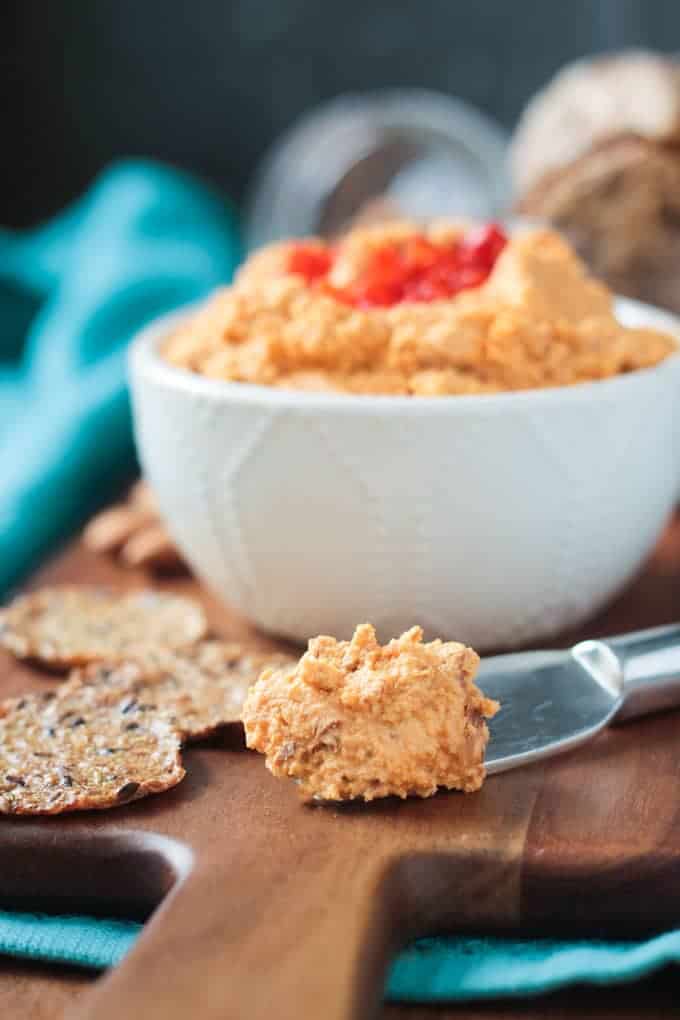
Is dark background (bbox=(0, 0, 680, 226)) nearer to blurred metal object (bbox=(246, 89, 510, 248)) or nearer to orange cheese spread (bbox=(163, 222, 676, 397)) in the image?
blurred metal object (bbox=(246, 89, 510, 248))

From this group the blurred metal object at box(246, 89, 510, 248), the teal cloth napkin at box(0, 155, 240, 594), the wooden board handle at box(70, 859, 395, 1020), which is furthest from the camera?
the blurred metal object at box(246, 89, 510, 248)

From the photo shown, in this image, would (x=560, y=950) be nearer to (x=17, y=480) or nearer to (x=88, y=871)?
(x=88, y=871)

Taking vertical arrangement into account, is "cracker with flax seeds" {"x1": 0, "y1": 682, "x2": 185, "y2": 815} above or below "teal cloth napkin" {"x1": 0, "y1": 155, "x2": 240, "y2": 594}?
above

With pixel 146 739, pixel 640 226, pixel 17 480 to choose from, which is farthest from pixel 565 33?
pixel 146 739

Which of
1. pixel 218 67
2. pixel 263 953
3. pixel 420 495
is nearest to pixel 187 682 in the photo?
pixel 420 495

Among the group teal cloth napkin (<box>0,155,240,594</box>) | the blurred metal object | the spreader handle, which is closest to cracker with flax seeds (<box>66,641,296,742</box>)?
the spreader handle

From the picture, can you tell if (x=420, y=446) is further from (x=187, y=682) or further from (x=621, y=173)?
(x=621, y=173)

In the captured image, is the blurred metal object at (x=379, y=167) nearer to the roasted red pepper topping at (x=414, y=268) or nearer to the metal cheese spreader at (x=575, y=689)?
the roasted red pepper topping at (x=414, y=268)
